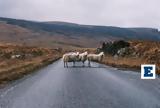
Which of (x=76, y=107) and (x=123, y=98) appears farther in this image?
(x=123, y=98)

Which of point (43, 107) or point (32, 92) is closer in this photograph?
point (43, 107)

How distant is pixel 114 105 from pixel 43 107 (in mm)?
2046

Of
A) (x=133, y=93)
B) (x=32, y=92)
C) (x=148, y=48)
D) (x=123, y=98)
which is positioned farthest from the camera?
(x=148, y=48)

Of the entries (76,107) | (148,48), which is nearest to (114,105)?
(76,107)

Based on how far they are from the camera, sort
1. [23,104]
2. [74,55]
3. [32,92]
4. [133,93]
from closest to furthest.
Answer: [23,104] < [133,93] < [32,92] < [74,55]

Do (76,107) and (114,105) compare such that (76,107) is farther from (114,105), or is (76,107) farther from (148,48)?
(148,48)

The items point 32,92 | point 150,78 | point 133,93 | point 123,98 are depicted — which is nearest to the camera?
point 123,98

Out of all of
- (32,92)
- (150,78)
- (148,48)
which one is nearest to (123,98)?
(32,92)

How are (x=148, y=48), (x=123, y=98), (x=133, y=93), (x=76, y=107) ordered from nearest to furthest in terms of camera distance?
1. (x=76, y=107)
2. (x=123, y=98)
3. (x=133, y=93)
4. (x=148, y=48)

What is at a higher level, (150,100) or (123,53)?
(150,100)

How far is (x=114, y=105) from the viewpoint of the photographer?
13594 mm

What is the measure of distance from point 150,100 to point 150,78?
9703mm

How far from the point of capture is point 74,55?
46.1 metres

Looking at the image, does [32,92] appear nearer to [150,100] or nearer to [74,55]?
[150,100]
